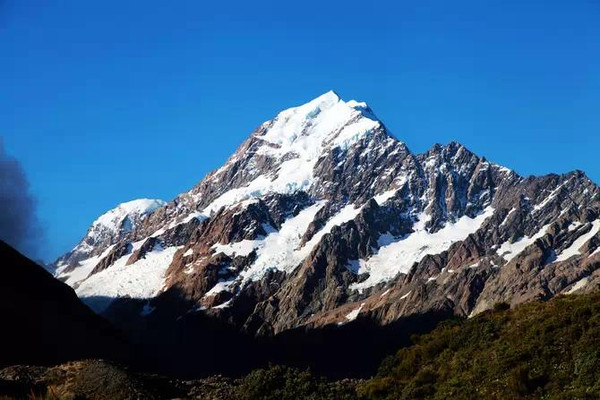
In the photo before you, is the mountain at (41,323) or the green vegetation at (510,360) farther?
the mountain at (41,323)

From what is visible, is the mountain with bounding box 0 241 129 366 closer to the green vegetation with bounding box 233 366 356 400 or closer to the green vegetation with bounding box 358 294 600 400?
the green vegetation with bounding box 358 294 600 400

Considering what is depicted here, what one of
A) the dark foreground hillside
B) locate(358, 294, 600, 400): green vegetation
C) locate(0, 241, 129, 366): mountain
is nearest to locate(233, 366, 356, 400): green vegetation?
the dark foreground hillside

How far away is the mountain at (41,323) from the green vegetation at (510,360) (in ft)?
262

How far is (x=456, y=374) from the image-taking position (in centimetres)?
4556

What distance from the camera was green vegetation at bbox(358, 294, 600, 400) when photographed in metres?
40.4

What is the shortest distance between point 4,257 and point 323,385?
13900 centimetres

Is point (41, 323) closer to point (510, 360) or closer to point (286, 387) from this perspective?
point (510, 360)

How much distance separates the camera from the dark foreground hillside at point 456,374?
116ft

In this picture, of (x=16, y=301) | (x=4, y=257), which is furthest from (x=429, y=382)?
(x=4, y=257)

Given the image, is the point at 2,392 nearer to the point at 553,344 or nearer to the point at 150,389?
the point at 150,389

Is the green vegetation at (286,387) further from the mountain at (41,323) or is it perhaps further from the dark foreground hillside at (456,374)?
the mountain at (41,323)

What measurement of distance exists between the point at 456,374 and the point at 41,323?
115m

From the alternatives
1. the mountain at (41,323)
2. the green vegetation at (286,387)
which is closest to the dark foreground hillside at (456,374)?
the green vegetation at (286,387)

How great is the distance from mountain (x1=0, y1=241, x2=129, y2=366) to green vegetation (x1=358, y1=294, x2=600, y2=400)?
7977 cm
